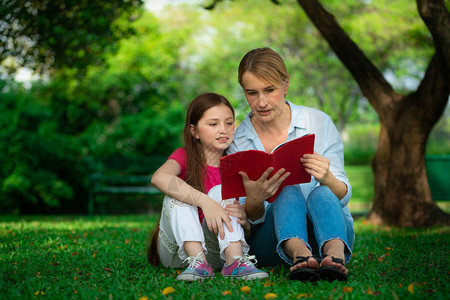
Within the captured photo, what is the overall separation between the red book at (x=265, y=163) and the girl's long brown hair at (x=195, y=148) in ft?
1.10

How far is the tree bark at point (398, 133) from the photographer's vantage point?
6.78m

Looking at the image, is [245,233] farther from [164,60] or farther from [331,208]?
[164,60]

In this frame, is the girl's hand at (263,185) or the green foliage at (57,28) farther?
the green foliage at (57,28)

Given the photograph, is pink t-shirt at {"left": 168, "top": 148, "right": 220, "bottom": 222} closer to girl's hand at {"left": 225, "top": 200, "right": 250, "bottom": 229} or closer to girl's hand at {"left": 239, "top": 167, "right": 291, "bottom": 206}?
girl's hand at {"left": 225, "top": 200, "right": 250, "bottom": 229}

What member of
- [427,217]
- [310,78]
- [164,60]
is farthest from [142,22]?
[427,217]

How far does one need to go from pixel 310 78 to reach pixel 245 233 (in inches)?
755

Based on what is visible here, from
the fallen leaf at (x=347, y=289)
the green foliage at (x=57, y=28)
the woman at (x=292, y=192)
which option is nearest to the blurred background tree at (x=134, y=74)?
the green foliage at (x=57, y=28)

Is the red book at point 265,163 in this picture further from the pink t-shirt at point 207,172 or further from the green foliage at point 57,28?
the green foliage at point 57,28

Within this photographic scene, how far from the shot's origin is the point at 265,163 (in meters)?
2.89

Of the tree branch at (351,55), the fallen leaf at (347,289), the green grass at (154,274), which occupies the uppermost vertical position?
the tree branch at (351,55)

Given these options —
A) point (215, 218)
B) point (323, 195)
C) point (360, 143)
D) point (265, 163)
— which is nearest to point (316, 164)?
point (323, 195)

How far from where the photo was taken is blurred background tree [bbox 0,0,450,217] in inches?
310

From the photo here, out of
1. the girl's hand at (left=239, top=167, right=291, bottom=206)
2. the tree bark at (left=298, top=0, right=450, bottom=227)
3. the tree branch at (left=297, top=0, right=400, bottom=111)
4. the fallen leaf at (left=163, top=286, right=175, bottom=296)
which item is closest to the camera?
the fallen leaf at (left=163, top=286, right=175, bottom=296)

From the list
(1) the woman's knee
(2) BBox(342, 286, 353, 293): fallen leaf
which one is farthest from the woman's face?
(2) BBox(342, 286, 353, 293): fallen leaf
